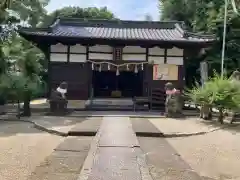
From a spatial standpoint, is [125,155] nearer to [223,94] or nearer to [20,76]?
[223,94]

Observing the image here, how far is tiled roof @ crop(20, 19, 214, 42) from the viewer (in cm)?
1652

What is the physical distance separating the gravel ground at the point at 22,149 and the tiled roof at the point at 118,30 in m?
6.88

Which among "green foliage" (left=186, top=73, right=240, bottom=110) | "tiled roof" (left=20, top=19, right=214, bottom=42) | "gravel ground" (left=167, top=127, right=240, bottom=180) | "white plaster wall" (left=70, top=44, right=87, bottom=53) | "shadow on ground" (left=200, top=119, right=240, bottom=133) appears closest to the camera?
"gravel ground" (left=167, top=127, right=240, bottom=180)

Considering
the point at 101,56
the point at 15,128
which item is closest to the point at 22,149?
the point at 15,128

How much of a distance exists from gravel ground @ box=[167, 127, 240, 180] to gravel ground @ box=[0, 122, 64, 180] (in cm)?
306

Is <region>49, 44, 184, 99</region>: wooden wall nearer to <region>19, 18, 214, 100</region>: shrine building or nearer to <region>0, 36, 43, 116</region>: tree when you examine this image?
<region>19, 18, 214, 100</region>: shrine building

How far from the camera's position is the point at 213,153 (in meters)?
7.63

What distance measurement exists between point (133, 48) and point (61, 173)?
12.6m

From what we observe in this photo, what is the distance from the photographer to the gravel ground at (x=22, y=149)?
582cm

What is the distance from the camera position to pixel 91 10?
40.0 m

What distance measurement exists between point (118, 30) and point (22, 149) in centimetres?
1287

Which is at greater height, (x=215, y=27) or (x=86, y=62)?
(x=215, y=27)

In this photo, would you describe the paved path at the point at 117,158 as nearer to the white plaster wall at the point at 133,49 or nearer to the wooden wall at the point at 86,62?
the wooden wall at the point at 86,62

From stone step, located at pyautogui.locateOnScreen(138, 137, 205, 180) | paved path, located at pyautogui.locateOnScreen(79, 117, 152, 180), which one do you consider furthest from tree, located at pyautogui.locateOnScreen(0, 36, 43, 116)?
stone step, located at pyautogui.locateOnScreen(138, 137, 205, 180)
